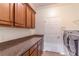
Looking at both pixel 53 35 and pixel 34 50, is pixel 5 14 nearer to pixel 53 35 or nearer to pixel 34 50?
pixel 34 50

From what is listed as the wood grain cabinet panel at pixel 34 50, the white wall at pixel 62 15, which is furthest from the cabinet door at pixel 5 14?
the white wall at pixel 62 15

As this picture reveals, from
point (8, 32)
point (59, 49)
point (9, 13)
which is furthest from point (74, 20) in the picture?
point (9, 13)

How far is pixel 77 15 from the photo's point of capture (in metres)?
4.28

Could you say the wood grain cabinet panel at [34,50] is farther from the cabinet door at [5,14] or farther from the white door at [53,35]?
the white door at [53,35]

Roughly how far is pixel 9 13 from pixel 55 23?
311 cm

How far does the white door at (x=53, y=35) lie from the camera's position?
453cm

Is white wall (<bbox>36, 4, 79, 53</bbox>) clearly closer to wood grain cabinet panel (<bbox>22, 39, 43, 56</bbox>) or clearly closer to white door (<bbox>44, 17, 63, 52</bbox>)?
white door (<bbox>44, 17, 63, 52</bbox>)

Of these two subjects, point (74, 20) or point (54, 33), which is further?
point (54, 33)

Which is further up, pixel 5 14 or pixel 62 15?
pixel 62 15

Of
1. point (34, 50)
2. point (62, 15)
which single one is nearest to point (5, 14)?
point (34, 50)

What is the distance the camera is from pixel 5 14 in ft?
4.89

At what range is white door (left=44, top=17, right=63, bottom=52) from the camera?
4527 millimetres

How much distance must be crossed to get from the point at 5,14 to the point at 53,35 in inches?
131

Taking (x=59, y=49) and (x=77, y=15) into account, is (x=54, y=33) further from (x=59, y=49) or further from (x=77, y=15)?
(x=77, y=15)
